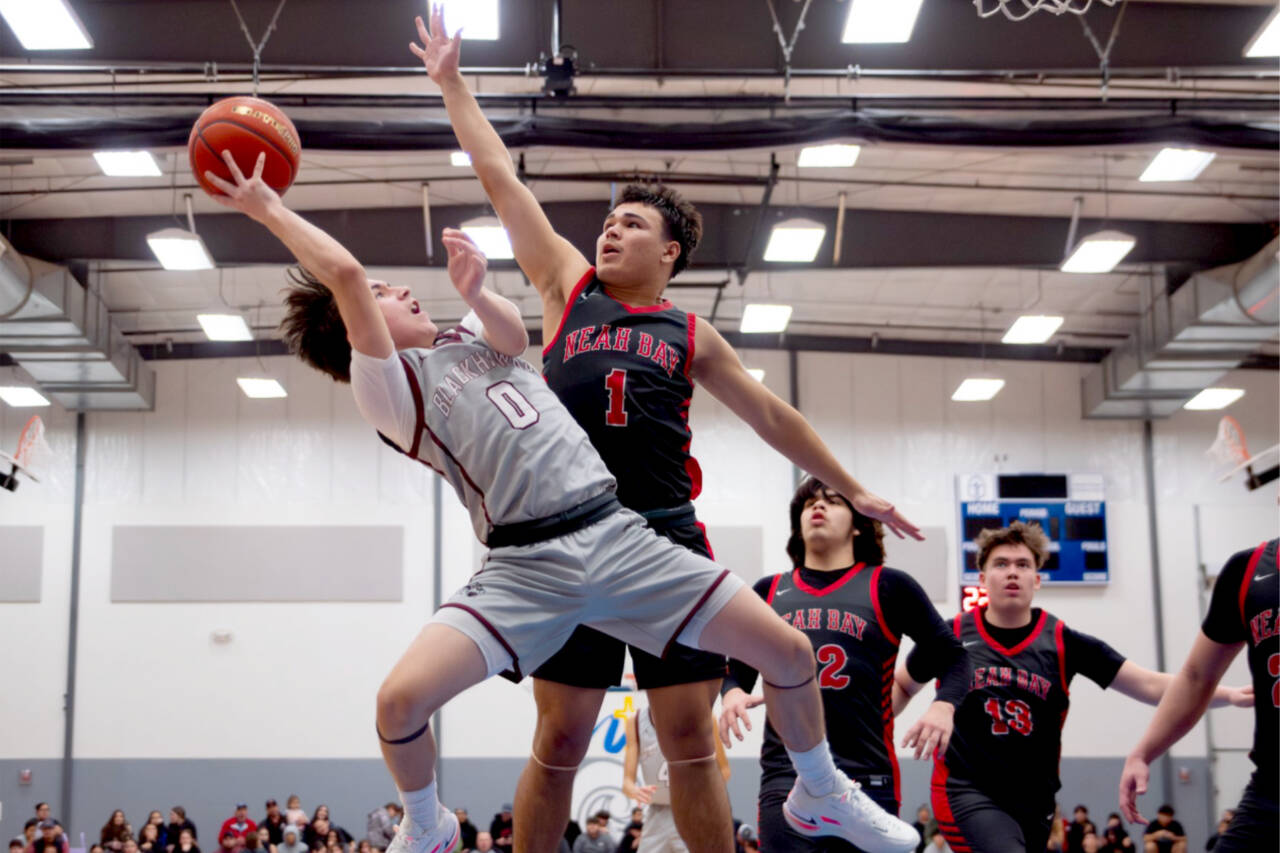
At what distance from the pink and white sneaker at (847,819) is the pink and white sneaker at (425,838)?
47.7 inches

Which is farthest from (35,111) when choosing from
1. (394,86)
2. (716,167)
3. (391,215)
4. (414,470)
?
(414,470)

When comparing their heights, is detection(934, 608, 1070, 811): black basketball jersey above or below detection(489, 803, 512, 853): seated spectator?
above

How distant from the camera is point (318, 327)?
4.38 m

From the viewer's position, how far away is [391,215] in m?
17.0

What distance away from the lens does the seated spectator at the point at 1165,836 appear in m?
18.1

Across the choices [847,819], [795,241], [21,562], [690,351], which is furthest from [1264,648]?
[21,562]

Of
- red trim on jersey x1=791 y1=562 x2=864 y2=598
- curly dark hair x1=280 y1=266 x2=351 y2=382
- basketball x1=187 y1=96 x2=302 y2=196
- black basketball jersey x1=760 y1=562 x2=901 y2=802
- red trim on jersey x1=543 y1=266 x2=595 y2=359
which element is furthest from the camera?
red trim on jersey x1=791 y1=562 x2=864 y2=598

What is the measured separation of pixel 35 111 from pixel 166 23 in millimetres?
1391

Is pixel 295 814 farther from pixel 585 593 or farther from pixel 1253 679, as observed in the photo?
pixel 1253 679

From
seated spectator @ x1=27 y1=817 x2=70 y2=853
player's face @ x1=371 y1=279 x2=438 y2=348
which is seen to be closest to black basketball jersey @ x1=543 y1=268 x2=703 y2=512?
player's face @ x1=371 y1=279 x2=438 y2=348

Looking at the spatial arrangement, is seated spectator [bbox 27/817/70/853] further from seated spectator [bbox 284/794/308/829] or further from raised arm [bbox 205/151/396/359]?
raised arm [bbox 205/151/396/359]

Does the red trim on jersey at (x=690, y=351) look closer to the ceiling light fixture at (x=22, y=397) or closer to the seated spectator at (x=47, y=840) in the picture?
the seated spectator at (x=47, y=840)

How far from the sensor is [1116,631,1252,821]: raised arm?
4.55 meters

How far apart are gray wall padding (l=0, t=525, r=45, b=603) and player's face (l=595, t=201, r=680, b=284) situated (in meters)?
19.5
